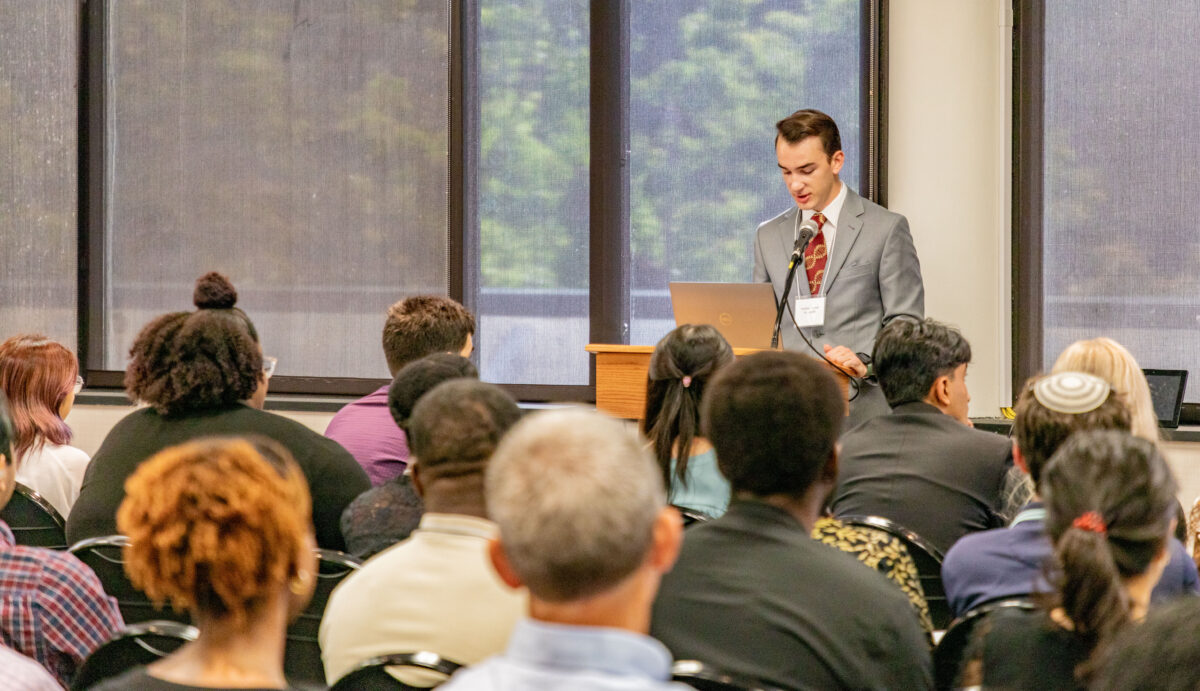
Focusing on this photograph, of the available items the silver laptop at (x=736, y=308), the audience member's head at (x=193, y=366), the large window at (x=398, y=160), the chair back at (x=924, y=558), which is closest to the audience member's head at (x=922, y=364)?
the chair back at (x=924, y=558)

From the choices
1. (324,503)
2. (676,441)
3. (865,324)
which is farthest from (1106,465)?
(865,324)

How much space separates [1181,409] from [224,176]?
169 inches

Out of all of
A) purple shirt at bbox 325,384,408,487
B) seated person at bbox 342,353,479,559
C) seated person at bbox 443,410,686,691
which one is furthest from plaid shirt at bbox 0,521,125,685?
purple shirt at bbox 325,384,408,487

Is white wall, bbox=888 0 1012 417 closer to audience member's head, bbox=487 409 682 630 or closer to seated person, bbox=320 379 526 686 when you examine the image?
seated person, bbox=320 379 526 686

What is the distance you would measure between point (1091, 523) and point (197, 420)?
1930 mm

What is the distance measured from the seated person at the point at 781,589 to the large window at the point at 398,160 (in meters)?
3.39

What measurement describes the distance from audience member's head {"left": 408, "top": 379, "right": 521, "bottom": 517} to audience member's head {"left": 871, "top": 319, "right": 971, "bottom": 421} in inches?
49.8

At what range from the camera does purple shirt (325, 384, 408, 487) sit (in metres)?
3.15

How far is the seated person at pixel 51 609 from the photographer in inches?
71.8

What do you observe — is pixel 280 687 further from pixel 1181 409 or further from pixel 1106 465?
pixel 1181 409

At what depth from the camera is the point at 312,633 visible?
2016 mm

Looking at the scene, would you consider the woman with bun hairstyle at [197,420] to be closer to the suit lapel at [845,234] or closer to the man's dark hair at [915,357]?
the man's dark hair at [915,357]

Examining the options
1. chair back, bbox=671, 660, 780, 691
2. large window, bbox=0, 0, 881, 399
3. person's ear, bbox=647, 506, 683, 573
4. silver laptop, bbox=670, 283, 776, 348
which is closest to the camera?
person's ear, bbox=647, 506, 683, 573

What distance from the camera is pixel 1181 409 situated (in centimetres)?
451
